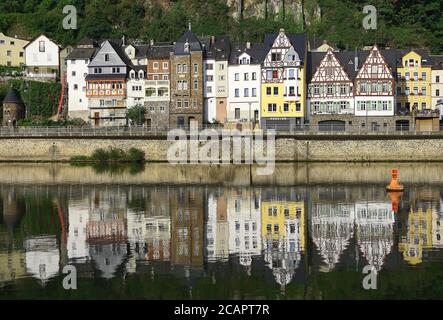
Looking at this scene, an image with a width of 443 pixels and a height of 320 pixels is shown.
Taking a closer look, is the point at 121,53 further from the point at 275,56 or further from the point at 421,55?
the point at 421,55

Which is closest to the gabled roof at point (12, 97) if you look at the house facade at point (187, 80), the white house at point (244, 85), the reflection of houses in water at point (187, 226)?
the house facade at point (187, 80)

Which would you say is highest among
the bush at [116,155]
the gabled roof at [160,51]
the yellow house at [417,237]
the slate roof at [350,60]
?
the gabled roof at [160,51]

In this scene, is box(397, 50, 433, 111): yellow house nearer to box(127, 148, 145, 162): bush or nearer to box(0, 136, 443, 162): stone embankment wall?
box(0, 136, 443, 162): stone embankment wall

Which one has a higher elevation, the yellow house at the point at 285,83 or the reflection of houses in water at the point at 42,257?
the yellow house at the point at 285,83

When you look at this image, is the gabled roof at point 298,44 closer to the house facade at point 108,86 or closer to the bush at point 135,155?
the house facade at point 108,86

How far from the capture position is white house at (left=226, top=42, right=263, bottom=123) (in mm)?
75688

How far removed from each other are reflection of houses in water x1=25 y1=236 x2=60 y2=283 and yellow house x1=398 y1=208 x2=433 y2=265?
36.9 feet

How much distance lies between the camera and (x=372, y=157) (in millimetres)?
64062

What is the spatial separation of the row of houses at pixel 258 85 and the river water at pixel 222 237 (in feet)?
65.0

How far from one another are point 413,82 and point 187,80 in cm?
1980

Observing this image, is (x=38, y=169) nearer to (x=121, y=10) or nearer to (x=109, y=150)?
(x=109, y=150)

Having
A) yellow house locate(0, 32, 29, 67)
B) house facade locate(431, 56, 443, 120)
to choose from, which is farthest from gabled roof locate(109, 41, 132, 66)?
house facade locate(431, 56, 443, 120)

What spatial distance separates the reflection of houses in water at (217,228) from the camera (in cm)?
2969

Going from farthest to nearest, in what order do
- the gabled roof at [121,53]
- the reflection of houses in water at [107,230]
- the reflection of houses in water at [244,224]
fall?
the gabled roof at [121,53] → the reflection of houses in water at [244,224] → the reflection of houses in water at [107,230]
